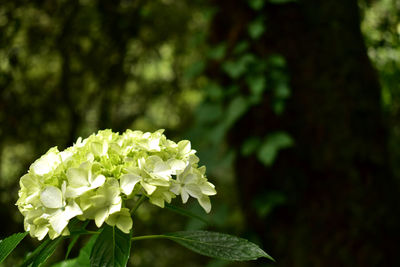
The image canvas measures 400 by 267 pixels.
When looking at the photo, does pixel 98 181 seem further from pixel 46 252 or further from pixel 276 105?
pixel 276 105

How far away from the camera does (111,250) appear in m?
0.77

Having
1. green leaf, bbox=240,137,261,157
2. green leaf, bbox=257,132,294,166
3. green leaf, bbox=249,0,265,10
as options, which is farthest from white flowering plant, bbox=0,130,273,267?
green leaf, bbox=249,0,265,10

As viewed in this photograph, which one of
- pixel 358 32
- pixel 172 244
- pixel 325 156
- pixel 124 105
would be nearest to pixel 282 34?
pixel 358 32

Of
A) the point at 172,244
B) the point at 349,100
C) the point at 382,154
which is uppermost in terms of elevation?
the point at 349,100

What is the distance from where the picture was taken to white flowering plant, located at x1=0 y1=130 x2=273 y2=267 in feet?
2.31

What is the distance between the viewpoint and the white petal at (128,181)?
0.72m

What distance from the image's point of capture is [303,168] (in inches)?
90.4

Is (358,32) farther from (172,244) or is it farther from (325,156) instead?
(172,244)

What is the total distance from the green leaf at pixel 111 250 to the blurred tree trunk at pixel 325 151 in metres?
1.59

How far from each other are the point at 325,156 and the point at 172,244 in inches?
101

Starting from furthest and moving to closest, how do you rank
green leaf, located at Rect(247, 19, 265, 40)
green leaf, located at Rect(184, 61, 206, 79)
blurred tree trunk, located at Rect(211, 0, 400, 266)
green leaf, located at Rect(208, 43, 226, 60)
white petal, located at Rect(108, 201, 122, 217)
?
green leaf, located at Rect(184, 61, 206, 79) → green leaf, located at Rect(208, 43, 226, 60) → green leaf, located at Rect(247, 19, 265, 40) → blurred tree trunk, located at Rect(211, 0, 400, 266) → white petal, located at Rect(108, 201, 122, 217)

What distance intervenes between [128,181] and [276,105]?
64.8 inches

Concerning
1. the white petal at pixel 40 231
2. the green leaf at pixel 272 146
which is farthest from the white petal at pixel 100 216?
the green leaf at pixel 272 146

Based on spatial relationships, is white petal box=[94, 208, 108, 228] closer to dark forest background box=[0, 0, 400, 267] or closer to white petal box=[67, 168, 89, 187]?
white petal box=[67, 168, 89, 187]
